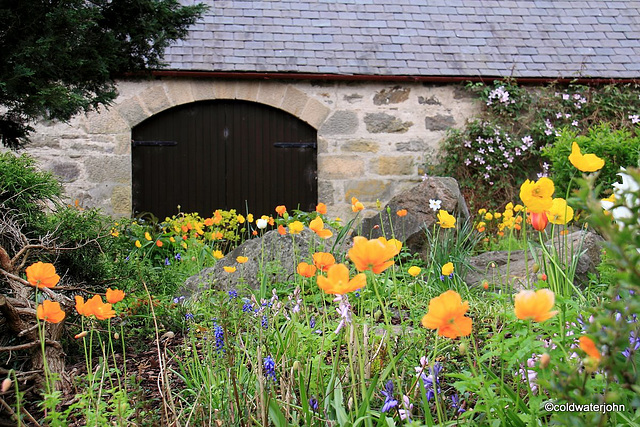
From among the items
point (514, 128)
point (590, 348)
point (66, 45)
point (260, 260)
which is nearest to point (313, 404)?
point (590, 348)

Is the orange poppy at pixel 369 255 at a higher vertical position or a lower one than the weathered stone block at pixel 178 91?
lower

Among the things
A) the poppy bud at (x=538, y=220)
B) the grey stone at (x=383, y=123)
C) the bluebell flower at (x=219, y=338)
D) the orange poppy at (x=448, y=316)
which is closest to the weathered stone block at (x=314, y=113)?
the grey stone at (x=383, y=123)

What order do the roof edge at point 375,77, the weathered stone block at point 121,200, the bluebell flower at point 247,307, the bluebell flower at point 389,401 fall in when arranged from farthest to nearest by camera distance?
1. the weathered stone block at point 121,200
2. the roof edge at point 375,77
3. the bluebell flower at point 247,307
4. the bluebell flower at point 389,401

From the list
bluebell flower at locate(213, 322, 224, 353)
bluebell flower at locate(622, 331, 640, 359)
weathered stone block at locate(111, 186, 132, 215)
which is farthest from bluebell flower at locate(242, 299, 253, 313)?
weathered stone block at locate(111, 186, 132, 215)

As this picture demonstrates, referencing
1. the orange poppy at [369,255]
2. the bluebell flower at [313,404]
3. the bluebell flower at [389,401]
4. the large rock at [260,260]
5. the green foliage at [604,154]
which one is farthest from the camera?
the green foliage at [604,154]

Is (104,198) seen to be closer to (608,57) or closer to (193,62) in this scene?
(193,62)

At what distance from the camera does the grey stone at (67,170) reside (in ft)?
23.2

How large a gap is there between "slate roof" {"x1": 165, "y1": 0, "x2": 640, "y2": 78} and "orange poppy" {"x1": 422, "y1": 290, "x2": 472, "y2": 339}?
627 centimetres

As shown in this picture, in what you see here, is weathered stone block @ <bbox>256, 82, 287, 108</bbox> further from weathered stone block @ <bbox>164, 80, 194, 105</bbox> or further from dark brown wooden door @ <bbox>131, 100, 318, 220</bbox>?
weathered stone block @ <bbox>164, 80, 194, 105</bbox>

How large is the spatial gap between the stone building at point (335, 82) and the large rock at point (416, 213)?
93.1 inches

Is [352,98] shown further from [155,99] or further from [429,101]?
[155,99]

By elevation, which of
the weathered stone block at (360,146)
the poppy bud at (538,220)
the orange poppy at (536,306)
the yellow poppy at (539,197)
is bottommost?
the orange poppy at (536,306)

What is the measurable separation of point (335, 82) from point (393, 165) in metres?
1.27

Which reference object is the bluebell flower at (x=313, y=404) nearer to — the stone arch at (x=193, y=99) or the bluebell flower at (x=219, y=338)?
the bluebell flower at (x=219, y=338)
